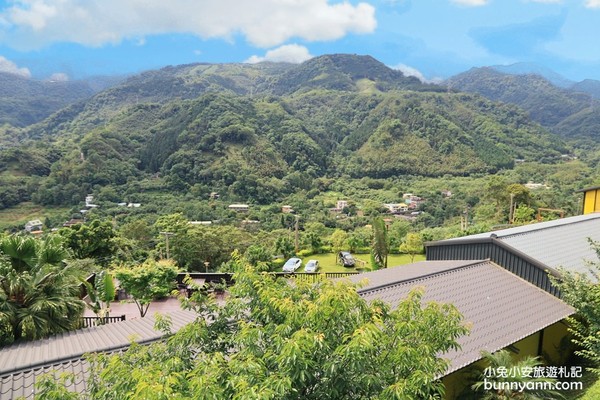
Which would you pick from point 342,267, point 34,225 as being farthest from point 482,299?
point 34,225

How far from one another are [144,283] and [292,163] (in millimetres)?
71075

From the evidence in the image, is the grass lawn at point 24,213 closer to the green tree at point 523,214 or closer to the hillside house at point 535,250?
the hillside house at point 535,250

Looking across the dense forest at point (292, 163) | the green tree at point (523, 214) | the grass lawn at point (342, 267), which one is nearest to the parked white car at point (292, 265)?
the grass lawn at point (342, 267)

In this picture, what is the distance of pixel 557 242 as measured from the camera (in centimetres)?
1155

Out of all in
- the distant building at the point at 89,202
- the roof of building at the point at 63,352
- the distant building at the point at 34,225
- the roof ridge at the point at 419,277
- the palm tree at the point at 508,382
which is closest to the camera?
the roof of building at the point at 63,352

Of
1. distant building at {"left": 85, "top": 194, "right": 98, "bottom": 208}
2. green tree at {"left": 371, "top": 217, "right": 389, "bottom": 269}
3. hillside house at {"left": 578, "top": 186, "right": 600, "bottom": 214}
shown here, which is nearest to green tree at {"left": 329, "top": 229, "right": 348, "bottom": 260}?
green tree at {"left": 371, "top": 217, "right": 389, "bottom": 269}

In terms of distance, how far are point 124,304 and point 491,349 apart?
13137 millimetres

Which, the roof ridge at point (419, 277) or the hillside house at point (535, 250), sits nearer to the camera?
the roof ridge at point (419, 277)

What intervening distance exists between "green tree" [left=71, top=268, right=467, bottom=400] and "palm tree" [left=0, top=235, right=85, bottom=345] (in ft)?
12.5

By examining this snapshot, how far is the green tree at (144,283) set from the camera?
13.3 metres

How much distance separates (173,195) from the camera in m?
65.9

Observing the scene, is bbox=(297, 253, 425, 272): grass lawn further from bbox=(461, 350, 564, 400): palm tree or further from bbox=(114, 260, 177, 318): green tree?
bbox=(461, 350, 564, 400): palm tree

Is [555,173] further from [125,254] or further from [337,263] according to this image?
[125,254]

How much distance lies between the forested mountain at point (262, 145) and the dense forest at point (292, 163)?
0.31 metres
